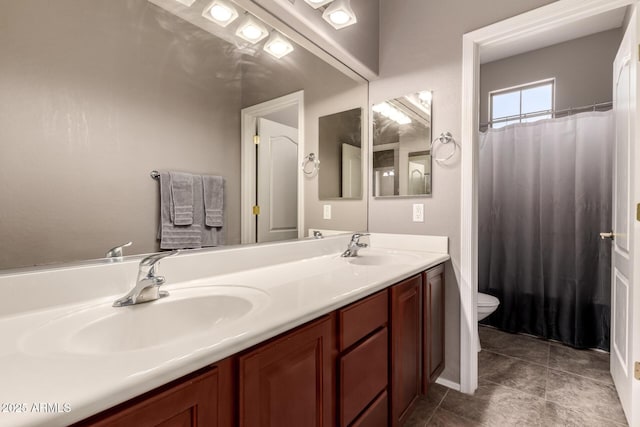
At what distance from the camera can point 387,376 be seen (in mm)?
1234

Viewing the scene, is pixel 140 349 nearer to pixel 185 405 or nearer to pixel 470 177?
pixel 185 405

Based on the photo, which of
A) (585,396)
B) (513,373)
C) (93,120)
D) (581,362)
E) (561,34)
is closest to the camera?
(93,120)

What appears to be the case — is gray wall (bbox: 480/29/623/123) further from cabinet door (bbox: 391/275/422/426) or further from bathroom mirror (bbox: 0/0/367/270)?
bathroom mirror (bbox: 0/0/367/270)

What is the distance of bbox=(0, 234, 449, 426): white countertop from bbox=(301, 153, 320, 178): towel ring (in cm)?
45

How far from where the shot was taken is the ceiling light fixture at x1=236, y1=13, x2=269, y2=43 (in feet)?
4.31

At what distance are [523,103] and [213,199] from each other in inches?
126

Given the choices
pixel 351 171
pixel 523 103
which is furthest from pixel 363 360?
pixel 523 103

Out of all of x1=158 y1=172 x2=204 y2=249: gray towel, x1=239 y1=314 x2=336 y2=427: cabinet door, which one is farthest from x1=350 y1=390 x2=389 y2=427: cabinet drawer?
x1=158 y1=172 x2=204 y2=249: gray towel

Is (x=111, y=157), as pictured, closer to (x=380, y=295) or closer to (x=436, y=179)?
(x=380, y=295)

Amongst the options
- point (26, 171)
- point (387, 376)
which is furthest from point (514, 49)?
point (26, 171)

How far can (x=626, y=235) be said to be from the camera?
1.50m

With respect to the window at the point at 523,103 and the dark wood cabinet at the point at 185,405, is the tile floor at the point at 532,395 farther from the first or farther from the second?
the window at the point at 523,103

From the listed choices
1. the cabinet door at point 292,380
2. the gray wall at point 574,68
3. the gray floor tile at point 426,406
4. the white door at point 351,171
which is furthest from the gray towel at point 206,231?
the gray wall at point 574,68

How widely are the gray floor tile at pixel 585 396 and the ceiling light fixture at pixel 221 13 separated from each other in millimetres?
2465
